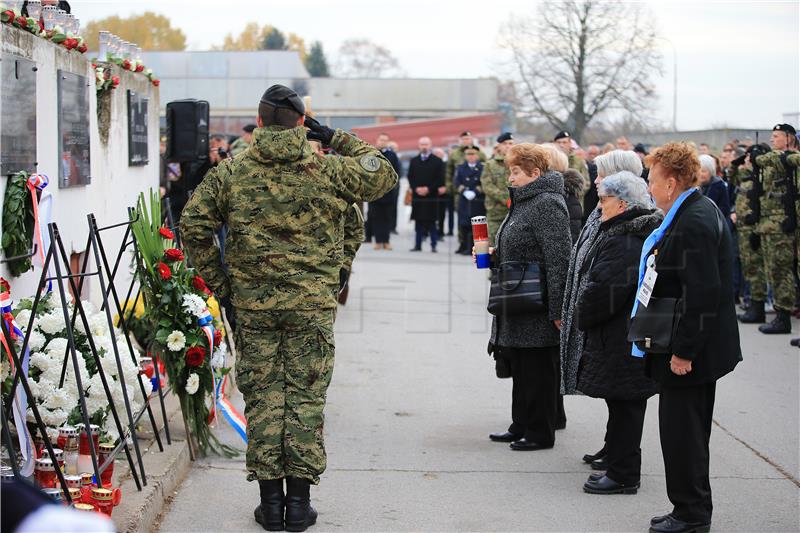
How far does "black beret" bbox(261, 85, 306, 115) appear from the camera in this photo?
16.4 feet

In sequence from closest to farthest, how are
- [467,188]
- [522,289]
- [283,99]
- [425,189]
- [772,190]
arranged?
1. [283,99]
2. [522,289]
3. [772,190]
4. [467,188]
5. [425,189]

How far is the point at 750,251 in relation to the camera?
1252 centimetres

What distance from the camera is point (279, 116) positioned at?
500 centimetres

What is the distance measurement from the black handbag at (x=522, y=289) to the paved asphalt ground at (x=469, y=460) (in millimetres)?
962

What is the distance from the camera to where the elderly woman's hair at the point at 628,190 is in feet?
19.0

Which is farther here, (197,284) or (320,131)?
(197,284)

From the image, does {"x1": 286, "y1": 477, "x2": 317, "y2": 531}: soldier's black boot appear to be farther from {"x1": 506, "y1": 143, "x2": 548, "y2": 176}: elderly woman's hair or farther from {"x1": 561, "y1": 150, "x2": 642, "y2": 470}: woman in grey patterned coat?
{"x1": 506, "y1": 143, "x2": 548, "y2": 176}: elderly woman's hair

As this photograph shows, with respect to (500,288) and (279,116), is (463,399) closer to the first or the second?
(500,288)

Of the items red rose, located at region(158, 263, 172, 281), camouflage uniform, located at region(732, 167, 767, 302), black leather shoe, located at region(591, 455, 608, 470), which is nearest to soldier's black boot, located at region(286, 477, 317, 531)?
red rose, located at region(158, 263, 172, 281)

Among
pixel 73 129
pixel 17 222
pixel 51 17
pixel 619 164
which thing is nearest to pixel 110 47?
pixel 73 129

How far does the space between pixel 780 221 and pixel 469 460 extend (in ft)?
20.8

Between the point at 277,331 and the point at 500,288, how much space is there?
195 cm

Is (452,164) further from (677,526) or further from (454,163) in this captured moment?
(677,526)

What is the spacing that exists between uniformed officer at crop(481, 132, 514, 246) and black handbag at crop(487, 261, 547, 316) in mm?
8468
